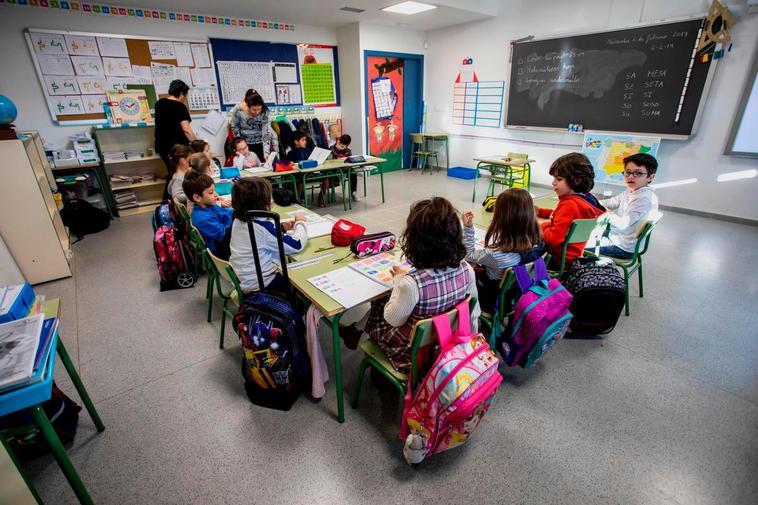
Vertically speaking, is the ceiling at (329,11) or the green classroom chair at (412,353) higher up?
the ceiling at (329,11)

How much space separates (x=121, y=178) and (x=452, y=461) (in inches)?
217

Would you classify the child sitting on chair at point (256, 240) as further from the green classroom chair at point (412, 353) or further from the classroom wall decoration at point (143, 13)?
the classroom wall decoration at point (143, 13)

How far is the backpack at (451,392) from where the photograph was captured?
126 cm

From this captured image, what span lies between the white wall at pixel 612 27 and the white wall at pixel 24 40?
14.8 ft

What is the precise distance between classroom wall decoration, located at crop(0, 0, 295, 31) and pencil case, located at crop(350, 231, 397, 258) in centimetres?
506

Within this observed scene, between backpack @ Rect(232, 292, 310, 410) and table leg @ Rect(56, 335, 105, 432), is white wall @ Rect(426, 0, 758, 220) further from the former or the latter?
table leg @ Rect(56, 335, 105, 432)

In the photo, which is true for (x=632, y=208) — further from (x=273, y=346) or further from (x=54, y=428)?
(x=54, y=428)

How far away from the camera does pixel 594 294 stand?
218 centimetres

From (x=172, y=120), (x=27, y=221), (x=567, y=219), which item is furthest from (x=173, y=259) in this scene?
(x=567, y=219)

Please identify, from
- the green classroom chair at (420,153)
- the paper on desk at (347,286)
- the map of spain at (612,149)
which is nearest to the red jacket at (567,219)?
the paper on desk at (347,286)

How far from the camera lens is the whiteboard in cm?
383

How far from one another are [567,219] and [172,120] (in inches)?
176

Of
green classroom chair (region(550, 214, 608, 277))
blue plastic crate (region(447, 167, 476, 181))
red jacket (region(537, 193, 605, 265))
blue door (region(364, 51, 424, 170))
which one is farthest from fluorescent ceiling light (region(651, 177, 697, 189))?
blue door (region(364, 51, 424, 170))

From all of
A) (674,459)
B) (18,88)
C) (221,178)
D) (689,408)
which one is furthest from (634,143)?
(18,88)
